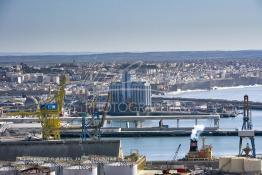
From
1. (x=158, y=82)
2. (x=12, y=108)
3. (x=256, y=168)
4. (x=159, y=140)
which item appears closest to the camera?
(x=256, y=168)

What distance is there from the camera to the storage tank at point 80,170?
38.6ft

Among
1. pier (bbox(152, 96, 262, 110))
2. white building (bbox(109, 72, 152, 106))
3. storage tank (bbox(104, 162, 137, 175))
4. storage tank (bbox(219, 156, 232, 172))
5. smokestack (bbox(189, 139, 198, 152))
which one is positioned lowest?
pier (bbox(152, 96, 262, 110))

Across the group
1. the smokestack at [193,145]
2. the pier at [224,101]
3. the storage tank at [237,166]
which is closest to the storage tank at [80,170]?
the storage tank at [237,166]

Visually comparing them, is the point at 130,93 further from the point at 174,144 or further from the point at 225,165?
the point at 225,165

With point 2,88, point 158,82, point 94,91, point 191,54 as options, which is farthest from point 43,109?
point 191,54

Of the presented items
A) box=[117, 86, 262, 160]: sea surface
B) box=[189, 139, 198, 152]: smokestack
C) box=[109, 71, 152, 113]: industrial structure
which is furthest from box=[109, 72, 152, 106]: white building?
box=[189, 139, 198, 152]: smokestack

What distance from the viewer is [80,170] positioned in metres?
11.8

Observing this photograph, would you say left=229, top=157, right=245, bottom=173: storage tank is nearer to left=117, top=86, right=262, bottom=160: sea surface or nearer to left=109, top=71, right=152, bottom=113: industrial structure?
left=117, top=86, right=262, bottom=160: sea surface

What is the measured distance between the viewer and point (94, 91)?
42688 mm

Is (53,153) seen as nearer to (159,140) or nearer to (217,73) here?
(159,140)

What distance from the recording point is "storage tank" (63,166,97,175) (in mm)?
11758

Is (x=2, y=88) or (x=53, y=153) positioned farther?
(x=2, y=88)

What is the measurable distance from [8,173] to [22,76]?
138 feet

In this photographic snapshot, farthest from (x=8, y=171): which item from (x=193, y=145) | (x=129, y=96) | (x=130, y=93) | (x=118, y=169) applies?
(x=130, y=93)
